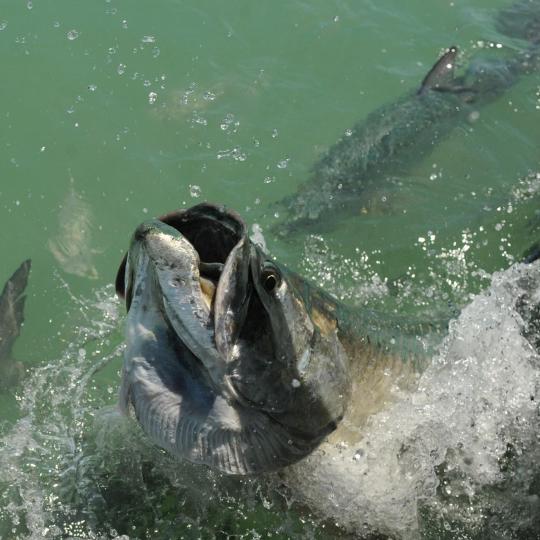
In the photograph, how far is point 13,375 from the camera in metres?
4.81

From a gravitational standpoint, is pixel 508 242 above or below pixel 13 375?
above

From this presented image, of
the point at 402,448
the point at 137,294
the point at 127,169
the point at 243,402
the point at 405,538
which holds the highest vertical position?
the point at 137,294

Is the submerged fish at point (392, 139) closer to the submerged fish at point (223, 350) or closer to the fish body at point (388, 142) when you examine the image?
the fish body at point (388, 142)

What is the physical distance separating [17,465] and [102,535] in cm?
77

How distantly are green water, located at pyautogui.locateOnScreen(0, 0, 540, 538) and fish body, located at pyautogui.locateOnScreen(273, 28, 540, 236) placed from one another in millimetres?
105

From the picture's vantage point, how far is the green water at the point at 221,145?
538 centimetres

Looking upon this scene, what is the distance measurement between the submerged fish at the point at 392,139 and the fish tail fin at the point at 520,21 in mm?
471

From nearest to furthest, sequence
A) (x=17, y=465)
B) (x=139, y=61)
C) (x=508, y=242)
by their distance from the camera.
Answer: (x=17, y=465)
(x=508, y=242)
(x=139, y=61)

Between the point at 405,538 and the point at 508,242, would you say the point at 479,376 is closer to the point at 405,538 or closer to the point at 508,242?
the point at 405,538

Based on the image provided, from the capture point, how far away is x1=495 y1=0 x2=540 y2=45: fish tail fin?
779 cm

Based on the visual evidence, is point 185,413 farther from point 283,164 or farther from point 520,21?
point 520,21

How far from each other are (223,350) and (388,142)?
4.18 meters

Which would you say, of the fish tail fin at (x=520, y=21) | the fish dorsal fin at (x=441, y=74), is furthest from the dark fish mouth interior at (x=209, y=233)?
the fish tail fin at (x=520, y=21)

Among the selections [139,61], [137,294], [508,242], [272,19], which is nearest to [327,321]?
[137,294]
